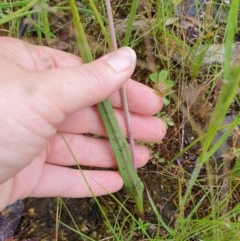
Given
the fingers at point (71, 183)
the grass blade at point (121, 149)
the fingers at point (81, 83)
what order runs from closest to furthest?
the fingers at point (81, 83)
the grass blade at point (121, 149)
the fingers at point (71, 183)

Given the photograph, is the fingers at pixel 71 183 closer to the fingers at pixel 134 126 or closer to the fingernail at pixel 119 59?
the fingers at pixel 134 126

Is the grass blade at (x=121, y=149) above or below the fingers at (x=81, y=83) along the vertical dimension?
below

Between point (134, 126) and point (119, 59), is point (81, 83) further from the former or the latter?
point (134, 126)

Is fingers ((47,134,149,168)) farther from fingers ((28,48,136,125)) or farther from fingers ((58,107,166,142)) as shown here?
fingers ((28,48,136,125))

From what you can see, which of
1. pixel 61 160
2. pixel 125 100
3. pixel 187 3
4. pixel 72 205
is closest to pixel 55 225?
pixel 72 205

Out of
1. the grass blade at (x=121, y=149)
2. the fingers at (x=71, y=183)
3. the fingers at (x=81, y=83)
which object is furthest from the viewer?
the fingers at (x=71, y=183)

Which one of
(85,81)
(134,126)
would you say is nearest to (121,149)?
(134,126)

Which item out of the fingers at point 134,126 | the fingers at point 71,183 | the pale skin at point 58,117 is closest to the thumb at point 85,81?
the pale skin at point 58,117

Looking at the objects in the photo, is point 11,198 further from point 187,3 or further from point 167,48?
point 187,3
